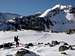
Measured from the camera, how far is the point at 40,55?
33188 mm

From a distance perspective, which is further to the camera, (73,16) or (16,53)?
(73,16)

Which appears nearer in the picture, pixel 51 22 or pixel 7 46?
pixel 7 46

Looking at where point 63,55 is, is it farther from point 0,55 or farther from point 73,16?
point 73,16

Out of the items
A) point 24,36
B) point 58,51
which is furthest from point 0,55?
point 24,36

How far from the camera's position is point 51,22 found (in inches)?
7756

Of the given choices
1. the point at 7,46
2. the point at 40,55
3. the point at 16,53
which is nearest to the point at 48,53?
the point at 40,55

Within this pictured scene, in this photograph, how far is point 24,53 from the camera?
107 ft

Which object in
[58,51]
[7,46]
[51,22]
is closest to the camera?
[58,51]

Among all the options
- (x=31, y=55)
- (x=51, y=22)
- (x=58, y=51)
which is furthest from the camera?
(x=51, y=22)

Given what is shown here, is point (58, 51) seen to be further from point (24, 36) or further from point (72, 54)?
point (24, 36)

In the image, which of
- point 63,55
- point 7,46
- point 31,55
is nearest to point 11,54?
point 31,55

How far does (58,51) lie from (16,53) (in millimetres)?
6100

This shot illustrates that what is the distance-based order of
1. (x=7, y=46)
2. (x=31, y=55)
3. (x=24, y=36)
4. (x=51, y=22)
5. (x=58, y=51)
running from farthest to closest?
(x=51, y=22)
(x=24, y=36)
(x=7, y=46)
(x=58, y=51)
(x=31, y=55)

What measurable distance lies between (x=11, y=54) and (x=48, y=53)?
186 inches
